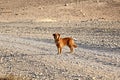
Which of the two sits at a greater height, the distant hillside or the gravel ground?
the gravel ground

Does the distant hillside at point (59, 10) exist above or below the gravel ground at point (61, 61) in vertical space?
below

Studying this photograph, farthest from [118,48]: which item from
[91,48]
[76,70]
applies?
Result: [76,70]

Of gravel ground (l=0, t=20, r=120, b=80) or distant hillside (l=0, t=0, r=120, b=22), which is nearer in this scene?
gravel ground (l=0, t=20, r=120, b=80)

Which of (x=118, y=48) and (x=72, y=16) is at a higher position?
(x=118, y=48)

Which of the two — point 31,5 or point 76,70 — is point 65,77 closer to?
point 76,70

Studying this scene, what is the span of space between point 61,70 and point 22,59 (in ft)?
10.0

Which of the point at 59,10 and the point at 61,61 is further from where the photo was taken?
the point at 59,10

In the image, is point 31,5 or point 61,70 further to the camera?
point 31,5

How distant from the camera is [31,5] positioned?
59.5m

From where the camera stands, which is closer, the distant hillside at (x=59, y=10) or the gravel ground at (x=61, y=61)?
the gravel ground at (x=61, y=61)

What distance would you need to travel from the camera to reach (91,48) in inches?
807

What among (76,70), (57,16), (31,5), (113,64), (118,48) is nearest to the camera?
(76,70)

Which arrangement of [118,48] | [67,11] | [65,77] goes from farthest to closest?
[67,11]
[118,48]
[65,77]

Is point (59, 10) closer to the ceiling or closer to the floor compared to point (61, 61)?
closer to the floor
